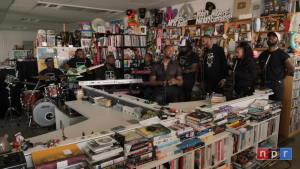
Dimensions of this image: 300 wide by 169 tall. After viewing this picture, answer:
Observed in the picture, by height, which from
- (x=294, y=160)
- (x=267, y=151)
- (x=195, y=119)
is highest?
(x=195, y=119)

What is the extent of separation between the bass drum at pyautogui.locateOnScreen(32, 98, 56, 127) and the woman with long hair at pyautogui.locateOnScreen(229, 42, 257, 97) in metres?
3.61

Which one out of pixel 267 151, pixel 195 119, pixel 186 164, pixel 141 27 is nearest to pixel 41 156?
pixel 186 164

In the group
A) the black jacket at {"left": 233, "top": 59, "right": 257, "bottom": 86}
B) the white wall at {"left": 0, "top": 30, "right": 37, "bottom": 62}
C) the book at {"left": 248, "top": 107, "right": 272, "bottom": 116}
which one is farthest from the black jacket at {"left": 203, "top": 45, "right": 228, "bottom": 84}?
the white wall at {"left": 0, "top": 30, "right": 37, "bottom": 62}

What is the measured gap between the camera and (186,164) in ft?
6.23

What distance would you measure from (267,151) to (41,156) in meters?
2.78

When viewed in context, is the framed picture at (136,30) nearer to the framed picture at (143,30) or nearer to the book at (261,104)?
the framed picture at (143,30)

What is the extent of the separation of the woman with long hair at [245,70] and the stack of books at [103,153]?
259 cm

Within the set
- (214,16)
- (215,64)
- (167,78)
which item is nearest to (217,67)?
(215,64)

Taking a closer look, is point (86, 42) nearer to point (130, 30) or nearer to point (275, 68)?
point (130, 30)

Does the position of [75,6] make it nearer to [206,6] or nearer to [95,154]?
[206,6]

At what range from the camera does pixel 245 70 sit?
3588 mm

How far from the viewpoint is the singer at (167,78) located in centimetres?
354

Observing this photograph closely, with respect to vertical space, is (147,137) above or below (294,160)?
→ above

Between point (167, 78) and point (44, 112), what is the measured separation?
2.69 meters
